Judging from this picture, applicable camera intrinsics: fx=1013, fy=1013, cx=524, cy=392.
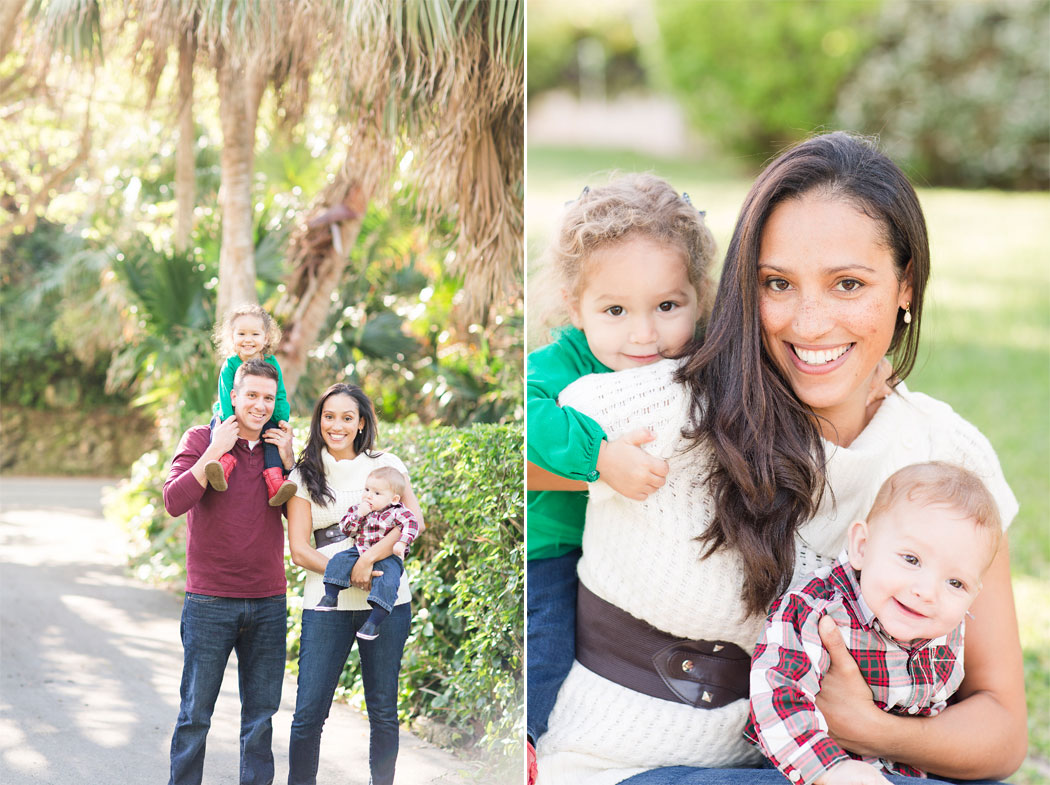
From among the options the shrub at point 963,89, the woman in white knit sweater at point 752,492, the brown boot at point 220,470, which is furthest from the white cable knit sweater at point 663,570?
the shrub at point 963,89

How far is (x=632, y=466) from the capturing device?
182 cm

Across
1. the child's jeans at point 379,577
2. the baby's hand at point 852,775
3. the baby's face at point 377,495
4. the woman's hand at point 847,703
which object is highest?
the baby's face at point 377,495

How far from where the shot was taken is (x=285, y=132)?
203 cm

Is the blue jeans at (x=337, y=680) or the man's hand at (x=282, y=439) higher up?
the man's hand at (x=282, y=439)

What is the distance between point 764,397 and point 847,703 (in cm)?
57

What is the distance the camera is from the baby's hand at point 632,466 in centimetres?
182

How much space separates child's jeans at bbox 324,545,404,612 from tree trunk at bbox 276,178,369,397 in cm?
42

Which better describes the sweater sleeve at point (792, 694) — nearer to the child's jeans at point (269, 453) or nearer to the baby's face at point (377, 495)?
the baby's face at point (377, 495)

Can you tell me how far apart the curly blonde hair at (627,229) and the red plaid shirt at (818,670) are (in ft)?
2.20

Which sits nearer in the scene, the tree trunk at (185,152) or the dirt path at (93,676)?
the dirt path at (93,676)

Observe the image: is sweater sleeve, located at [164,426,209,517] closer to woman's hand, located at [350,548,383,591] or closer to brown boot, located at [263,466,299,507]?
brown boot, located at [263,466,299,507]

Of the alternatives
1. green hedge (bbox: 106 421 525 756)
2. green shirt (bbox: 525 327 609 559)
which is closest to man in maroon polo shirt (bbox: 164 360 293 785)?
green hedge (bbox: 106 421 525 756)

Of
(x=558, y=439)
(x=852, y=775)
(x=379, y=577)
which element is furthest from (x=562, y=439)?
(x=852, y=775)

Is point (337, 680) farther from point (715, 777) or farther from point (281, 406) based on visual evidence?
point (715, 777)
